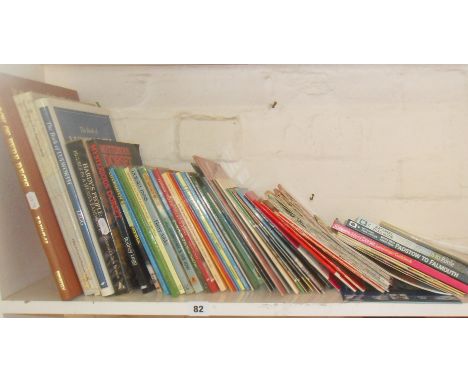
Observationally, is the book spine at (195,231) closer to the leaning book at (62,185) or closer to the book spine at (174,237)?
the book spine at (174,237)

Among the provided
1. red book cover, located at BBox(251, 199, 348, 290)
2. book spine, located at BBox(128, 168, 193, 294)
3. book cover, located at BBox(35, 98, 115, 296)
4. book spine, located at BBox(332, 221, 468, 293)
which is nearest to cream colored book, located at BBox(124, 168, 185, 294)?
book spine, located at BBox(128, 168, 193, 294)

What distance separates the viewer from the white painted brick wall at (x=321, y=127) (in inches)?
41.3

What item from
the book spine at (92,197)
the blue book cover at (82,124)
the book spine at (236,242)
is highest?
the blue book cover at (82,124)

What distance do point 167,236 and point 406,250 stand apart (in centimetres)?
50

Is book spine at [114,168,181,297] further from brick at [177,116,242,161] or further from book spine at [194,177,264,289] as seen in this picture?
brick at [177,116,242,161]

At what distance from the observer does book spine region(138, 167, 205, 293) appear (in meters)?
0.80

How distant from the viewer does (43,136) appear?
30.4 inches

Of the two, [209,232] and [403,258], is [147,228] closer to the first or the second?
[209,232]

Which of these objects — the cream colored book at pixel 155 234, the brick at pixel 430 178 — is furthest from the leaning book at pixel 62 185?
the brick at pixel 430 178

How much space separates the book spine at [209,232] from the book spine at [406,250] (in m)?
0.27

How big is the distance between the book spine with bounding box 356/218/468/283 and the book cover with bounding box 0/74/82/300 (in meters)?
0.62
